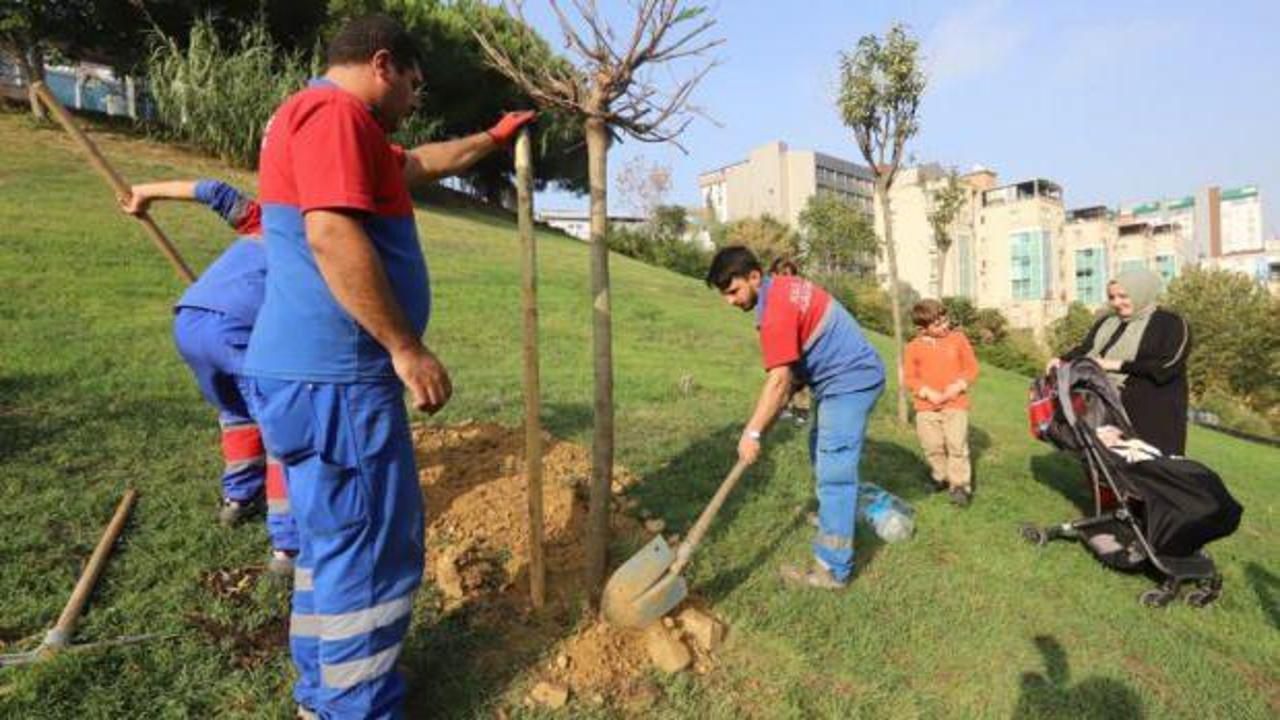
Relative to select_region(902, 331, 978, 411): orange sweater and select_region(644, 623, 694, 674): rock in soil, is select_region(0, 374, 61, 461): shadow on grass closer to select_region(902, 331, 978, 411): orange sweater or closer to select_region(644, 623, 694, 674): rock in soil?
Result: select_region(644, 623, 694, 674): rock in soil

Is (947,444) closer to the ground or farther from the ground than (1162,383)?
closer to the ground

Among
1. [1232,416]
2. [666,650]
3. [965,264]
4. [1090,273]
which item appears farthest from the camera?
[965,264]

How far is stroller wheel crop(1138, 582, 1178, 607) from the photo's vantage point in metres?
4.22

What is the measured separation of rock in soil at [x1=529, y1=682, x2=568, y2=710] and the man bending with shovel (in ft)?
5.02

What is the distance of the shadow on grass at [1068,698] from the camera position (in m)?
3.07

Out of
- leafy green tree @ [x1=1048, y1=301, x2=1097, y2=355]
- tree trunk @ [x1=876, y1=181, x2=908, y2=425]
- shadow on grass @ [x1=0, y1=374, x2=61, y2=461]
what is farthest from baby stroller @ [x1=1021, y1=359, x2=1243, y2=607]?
leafy green tree @ [x1=1048, y1=301, x2=1097, y2=355]

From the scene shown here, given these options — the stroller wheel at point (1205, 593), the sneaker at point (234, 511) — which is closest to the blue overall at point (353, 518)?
the sneaker at point (234, 511)

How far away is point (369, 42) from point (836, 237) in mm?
40012

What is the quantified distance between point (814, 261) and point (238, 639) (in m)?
41.7

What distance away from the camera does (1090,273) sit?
2308 inches

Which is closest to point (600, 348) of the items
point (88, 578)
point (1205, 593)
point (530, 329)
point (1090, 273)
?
point (530, 329)

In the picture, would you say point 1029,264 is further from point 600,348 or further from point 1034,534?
point 600,348

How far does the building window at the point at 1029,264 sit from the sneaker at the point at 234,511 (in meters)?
62.1

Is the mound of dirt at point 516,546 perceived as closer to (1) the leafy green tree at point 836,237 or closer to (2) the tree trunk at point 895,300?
(2) the tree trunk at point 895,300
